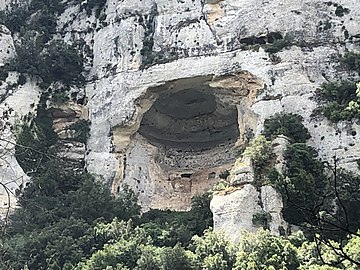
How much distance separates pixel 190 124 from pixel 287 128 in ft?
24.3

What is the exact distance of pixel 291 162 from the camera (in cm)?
2530

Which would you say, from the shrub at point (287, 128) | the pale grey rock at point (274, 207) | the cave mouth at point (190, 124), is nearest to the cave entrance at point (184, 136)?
the cave mouth at point (190, 124)

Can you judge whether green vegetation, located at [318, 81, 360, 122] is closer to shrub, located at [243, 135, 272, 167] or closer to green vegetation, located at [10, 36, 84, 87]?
shrub, located at [243, 135, 272, 167]

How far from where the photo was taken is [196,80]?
102ft

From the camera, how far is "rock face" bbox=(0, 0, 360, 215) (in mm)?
29828

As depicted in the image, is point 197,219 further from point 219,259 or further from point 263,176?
point 219,259

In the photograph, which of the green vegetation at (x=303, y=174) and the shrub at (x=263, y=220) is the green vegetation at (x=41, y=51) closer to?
the green vegetation at (x=303, y=174)

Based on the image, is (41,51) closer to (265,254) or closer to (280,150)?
(280,150)

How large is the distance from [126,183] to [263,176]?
24.6 ft

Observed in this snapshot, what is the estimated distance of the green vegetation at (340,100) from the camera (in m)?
26.7

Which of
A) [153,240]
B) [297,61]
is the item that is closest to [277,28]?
[297,61]

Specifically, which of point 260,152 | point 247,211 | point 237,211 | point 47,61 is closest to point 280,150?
point 260,152

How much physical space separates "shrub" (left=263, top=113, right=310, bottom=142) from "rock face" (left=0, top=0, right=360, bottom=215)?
1.37 feet

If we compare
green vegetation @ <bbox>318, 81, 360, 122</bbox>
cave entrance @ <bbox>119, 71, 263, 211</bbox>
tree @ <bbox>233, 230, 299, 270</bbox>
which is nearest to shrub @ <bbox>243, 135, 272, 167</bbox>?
green vegetation @ <bbox>318, 81, 360, 122</bbox>
